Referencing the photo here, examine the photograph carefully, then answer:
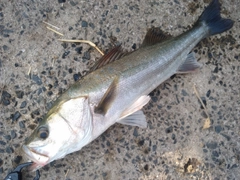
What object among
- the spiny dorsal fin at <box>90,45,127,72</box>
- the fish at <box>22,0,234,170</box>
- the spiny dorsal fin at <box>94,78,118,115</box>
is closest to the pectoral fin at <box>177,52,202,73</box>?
the fish at <box>22,0,234,170</box>

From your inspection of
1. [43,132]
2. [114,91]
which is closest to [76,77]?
[114,91]

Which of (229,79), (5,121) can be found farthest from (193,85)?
(5,121)

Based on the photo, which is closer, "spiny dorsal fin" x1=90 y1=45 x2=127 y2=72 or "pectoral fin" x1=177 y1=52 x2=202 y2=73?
"spiny dorsal fin" x1=90 y1=45 x2=127 y2=72

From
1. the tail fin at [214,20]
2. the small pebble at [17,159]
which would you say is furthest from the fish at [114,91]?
the small pebble at [17,159]

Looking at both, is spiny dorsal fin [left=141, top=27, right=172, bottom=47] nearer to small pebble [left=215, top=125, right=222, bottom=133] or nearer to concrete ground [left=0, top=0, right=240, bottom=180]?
concrete ground [left=0, top=0, right=240, bottom=180]

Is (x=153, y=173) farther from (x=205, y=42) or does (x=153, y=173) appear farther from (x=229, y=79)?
(x=205, y=42)

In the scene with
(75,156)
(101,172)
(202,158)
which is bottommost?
(202,158)

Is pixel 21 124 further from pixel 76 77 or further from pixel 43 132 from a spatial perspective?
pixel 76 77
